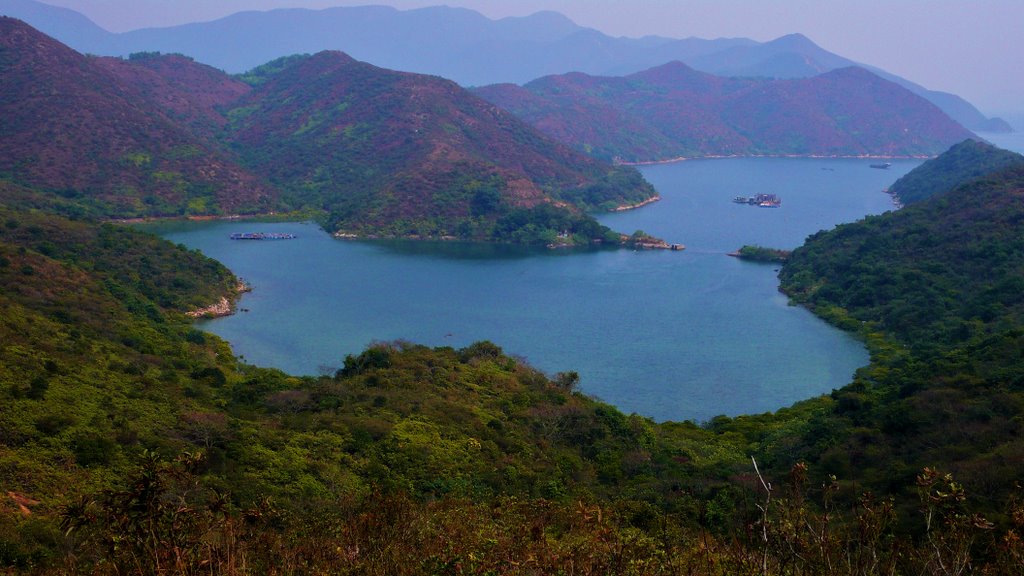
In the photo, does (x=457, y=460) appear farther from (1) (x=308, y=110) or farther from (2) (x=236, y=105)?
(2) (x=236, y=105)

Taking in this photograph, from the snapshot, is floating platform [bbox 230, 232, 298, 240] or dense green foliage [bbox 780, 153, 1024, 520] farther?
floating platform [bbox 230, 232, 298, 240]

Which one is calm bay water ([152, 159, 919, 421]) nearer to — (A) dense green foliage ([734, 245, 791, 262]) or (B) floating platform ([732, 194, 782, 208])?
(A) dense green foliage ([734, 245, 791, 262])

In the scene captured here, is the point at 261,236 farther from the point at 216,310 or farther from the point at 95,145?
the point at 216,310

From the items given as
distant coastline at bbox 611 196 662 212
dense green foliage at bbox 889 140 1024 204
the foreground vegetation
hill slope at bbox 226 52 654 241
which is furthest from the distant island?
distant coastline at bbox 611 196 662 212

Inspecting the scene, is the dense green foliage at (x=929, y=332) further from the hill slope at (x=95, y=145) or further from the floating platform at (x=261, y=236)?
the hill slope at (x=95, y=145)

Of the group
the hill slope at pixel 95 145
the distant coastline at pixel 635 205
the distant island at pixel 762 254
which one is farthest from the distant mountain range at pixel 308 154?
the distant island at pixel 762 254

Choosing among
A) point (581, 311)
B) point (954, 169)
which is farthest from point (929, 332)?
point (954, 169)
